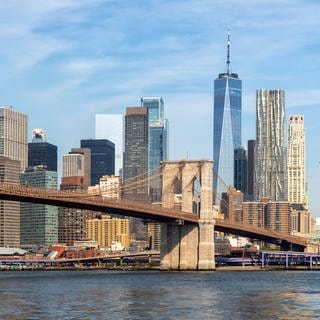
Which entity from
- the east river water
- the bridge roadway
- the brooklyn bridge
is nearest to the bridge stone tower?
the brooklyn bridge

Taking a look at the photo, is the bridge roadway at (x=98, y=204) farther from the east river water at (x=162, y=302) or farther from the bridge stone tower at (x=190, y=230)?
the east river water at (x=162, y=302)

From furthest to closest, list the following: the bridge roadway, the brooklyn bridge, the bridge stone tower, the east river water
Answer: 1. the bridge stone tower
2. the brooklyn bridge
3. the bridge roadway
4. the east river water

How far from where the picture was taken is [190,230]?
109 metres

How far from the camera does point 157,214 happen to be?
99.1 m

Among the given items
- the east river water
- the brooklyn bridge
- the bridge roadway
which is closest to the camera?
the east river water

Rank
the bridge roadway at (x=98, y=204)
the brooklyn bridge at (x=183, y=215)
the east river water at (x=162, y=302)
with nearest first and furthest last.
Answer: the east river water at (x=162, y=302)
the bridge roadway at (x=98, y=204)
the brooklyn bridge at (x=183, y=215)

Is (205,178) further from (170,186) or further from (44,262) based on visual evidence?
(44,262)

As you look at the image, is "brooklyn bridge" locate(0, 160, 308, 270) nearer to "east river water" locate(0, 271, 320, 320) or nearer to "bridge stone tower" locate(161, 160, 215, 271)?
"bridge stone tower" locate(161, 160, 215, 271)

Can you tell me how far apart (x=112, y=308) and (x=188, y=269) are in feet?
185

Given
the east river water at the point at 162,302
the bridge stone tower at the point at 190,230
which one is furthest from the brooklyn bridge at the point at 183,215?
the east river water at the point at 162,302

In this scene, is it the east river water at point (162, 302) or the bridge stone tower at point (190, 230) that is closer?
the east river water at point (162, 302)

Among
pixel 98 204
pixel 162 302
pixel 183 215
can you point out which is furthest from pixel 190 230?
pixel 162 302

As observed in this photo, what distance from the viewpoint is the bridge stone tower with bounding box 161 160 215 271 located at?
108125 mm

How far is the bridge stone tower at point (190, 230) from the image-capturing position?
108 metres
